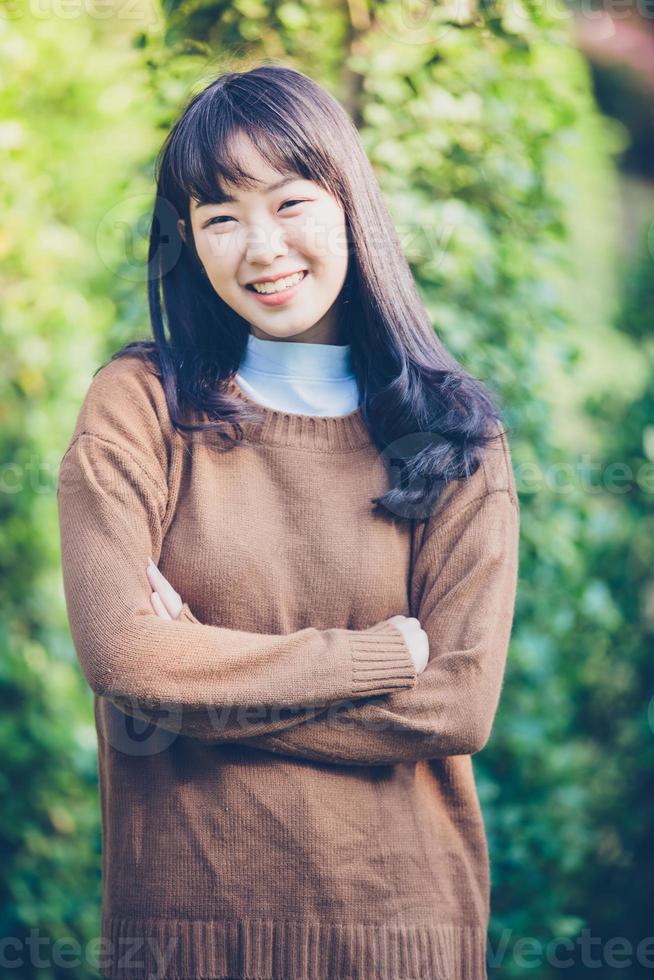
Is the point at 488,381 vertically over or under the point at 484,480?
under

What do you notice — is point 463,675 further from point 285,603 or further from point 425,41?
point 425,41

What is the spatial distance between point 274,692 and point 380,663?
17 cm

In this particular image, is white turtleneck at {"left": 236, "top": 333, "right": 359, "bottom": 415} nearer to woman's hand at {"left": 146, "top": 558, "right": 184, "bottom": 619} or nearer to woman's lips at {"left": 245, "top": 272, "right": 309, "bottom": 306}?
woman's lips at {"left": 245, "top": 272, "right": 309, "bottom": 306}

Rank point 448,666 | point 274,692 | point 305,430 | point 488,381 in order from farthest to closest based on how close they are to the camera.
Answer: point 488,381 → point 305,430 → point 448,666 → point 274,692

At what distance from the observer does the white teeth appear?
1661mm

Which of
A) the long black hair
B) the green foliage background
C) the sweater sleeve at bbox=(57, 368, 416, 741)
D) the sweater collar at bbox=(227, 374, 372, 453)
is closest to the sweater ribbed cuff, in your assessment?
the sweater sleeve at bbox=(57, 368, 416, 741)

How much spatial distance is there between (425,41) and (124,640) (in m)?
1.56

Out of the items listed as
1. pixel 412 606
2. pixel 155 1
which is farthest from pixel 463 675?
pixel 155 1

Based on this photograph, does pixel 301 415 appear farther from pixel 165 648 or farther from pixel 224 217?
pixel 165 648

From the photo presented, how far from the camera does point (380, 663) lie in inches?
62.5

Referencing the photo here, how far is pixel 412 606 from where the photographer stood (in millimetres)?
1761

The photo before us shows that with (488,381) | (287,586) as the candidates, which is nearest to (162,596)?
(287,586)

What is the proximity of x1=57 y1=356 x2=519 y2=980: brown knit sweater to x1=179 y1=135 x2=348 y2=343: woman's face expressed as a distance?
19cm

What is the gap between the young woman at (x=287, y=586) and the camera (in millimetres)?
1582
